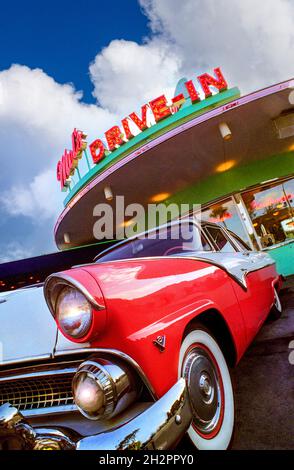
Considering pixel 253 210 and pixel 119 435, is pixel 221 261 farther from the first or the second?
pixel 253 210

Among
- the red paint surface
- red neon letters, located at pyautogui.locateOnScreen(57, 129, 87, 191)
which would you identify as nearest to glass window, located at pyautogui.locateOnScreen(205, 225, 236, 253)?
the red paint surface

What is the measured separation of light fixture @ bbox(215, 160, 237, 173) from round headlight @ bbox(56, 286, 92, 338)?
796 centimetres

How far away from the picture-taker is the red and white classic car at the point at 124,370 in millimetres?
1071

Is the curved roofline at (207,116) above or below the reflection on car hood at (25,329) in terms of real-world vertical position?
above

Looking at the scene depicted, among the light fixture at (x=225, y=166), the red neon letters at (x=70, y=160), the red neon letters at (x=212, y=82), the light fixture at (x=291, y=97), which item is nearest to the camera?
the light fixture at (x=291, y=97)

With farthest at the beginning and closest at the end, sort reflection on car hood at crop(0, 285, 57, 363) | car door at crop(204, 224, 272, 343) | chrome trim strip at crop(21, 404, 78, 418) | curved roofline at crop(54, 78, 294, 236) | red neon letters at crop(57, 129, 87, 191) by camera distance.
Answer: red neon letters at crop(57, 129, 87, 191), curved roofline at crop(54, 78, 294, 236), car door at crop(204, 224, 272, 343), reflection on car hood at crop(0, 285, 57, 363), chrome trim strip at crop(21, 404, 78, 418)

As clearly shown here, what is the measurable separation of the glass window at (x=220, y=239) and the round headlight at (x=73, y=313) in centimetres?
163

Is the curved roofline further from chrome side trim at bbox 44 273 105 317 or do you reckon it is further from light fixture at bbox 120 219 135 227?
chrome side trim at bbox 44 273 105 317

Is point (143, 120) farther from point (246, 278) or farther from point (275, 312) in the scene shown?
point (246, 278)

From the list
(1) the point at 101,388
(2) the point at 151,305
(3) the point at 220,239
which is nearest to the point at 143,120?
(3) the point at 220,239

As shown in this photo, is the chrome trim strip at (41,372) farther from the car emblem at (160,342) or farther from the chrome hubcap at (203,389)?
A: the chrome hubcap at (203,389)

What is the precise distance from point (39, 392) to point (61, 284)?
57cm

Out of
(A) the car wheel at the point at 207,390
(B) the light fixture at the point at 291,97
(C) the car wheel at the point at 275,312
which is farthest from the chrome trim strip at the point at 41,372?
(B) the light fixture at the point at 291,97

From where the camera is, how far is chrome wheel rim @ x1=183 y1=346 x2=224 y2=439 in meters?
1.47
